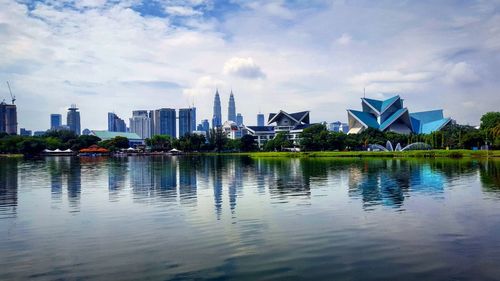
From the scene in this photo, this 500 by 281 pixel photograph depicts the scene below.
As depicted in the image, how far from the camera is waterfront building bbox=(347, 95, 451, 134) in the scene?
10075 cm

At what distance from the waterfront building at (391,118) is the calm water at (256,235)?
85.6 m

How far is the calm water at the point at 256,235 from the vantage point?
7594 millimetres

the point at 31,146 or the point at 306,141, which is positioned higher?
the point at 31,146

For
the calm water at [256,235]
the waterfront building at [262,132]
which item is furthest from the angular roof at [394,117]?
the calm water at [256,235]

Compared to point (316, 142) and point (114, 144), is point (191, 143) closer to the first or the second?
point (114, 144)

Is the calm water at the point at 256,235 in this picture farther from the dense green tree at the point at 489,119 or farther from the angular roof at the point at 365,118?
the angular roof at the point at 365,118

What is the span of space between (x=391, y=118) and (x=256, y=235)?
96.4 meters

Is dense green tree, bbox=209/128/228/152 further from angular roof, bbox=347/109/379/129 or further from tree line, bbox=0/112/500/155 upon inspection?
angular roof, bbox=347/109/379/129

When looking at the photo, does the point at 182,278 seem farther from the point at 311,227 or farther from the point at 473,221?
the point at 473,221

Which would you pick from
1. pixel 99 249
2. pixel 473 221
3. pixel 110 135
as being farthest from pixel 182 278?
pixel 110 135

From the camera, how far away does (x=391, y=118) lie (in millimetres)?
100438

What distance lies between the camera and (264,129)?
13938 centimetres

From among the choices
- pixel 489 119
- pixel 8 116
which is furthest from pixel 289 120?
pixel 8 116

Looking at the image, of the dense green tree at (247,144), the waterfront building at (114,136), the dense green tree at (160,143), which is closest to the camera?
the dense green tree at (247,144)
